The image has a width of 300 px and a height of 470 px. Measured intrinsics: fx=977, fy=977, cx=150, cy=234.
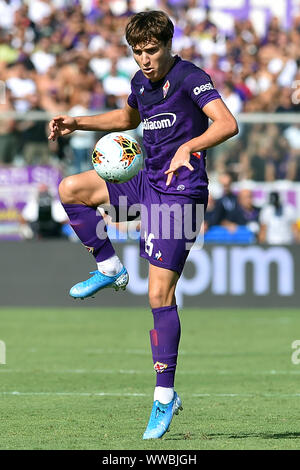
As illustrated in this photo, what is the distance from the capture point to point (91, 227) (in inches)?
264

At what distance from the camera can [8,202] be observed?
1493 centimetres

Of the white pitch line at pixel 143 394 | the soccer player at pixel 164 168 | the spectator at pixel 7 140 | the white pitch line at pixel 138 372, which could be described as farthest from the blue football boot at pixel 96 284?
the spectator at pixel 7 140

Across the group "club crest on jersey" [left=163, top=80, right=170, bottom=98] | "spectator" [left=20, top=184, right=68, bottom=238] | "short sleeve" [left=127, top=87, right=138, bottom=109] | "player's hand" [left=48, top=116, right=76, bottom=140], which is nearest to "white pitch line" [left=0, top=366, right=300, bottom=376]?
"player's hand" [left=48, top=116, right=76, bottom=140]

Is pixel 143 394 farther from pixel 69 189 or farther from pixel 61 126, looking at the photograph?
pixel 61 126

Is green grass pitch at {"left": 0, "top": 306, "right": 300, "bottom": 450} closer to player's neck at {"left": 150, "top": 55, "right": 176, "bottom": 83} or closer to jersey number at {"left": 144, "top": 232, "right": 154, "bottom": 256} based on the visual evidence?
jersey number at {"left": 144, "top": 232, "right": 154, "bottom": 256}

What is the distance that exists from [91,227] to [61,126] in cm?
72

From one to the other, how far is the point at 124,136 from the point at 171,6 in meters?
13.8

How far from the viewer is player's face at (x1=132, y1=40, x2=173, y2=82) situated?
579cm

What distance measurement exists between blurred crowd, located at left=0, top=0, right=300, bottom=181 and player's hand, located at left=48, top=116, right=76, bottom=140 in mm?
8390

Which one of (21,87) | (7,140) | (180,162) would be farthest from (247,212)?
(180,162)

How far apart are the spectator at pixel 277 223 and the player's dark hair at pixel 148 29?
9430mm

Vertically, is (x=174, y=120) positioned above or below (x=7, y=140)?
below

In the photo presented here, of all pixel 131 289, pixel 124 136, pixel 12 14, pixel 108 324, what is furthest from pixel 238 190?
pixel 124 136

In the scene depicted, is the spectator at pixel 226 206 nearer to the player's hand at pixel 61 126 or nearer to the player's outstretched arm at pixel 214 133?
the player's hand at pixel 61 126
